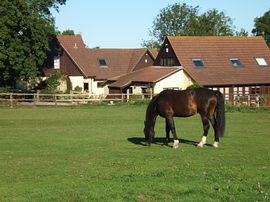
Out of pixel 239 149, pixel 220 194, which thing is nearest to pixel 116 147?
pixel 239 149

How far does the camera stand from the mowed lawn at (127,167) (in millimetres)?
9148

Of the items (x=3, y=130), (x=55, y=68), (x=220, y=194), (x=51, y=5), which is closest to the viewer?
(x=220, y=194)

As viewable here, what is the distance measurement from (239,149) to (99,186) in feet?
24.2

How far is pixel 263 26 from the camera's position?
106 m

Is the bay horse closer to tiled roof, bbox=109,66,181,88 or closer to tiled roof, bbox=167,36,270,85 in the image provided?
tiled roof, bbox=109,66,181,88

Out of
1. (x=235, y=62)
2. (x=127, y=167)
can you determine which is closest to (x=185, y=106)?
(x=127, y=167)

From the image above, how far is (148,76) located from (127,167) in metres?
42.8

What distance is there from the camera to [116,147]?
54.2 feet

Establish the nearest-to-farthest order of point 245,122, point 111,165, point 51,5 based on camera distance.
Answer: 1. point 111,165
2. point 245,122
3. point 51,5

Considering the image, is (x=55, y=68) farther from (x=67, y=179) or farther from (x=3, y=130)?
(x=67, y=179)

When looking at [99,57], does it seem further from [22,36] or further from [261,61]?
[261,61]

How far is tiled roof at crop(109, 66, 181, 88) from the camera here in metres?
52.9

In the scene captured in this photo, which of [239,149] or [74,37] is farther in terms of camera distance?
[74,37]

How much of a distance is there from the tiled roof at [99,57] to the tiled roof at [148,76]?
5997 millimetres
